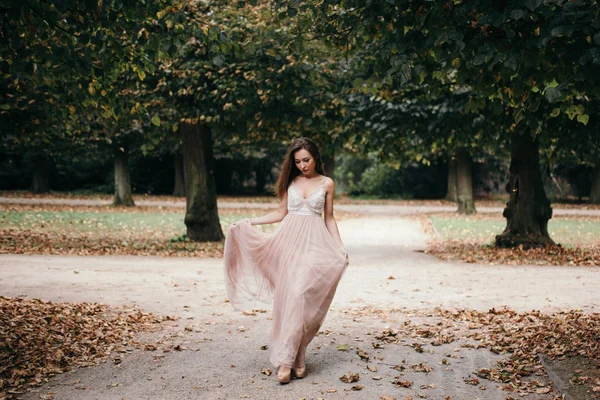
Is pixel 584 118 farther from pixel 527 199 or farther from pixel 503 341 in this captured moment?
pixel 527 199

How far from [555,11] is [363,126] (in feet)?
34.7

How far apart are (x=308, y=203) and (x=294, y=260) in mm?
570

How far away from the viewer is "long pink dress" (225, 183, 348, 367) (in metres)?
5.88

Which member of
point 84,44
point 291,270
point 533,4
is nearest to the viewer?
point 533,4

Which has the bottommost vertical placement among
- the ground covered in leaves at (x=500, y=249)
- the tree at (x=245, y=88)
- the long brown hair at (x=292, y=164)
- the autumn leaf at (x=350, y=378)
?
the ground covered in leaves at (x=500, y=249)

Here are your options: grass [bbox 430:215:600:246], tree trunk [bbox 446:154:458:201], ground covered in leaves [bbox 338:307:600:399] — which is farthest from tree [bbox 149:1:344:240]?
tree trunk [bbox 446:154:458:201]

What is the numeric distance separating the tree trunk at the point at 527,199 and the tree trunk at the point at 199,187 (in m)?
7.76

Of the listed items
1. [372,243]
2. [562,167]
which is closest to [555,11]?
[372,243]

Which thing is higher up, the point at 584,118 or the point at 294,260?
the point at 584,118

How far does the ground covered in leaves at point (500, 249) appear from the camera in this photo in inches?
589

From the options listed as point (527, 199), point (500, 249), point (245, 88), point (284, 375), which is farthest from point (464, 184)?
point (284, 375)

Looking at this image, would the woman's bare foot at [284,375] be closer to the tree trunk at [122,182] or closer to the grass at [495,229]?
the grass at [495,229]

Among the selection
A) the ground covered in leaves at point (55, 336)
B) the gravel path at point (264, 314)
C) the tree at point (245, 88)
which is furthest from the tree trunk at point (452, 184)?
the ground covered in leaves at point (55, 336)

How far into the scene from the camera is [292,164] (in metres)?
6.46
